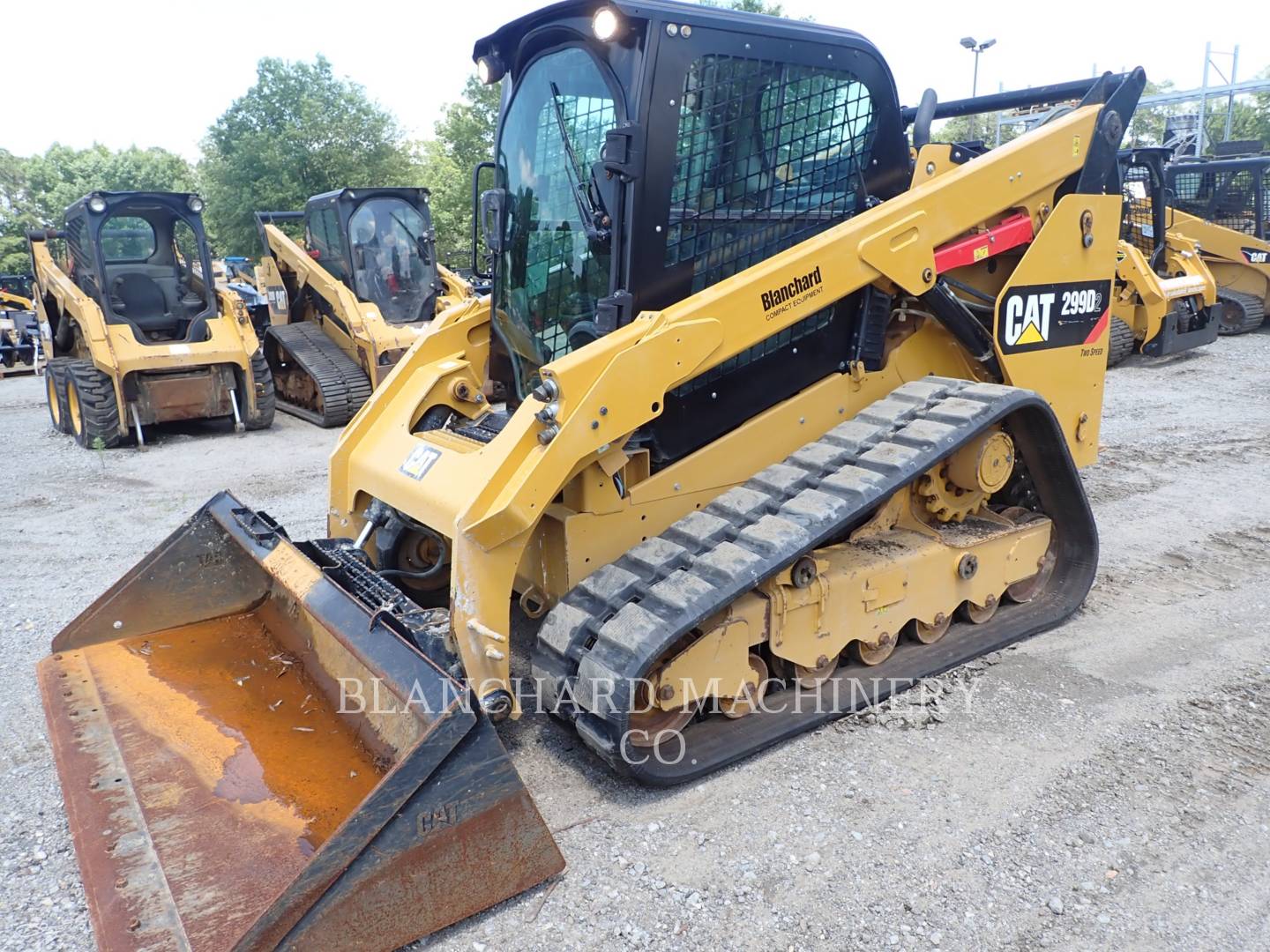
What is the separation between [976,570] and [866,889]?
68.4 inches

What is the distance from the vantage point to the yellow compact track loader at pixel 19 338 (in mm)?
17172

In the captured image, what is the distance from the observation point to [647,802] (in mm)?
3047

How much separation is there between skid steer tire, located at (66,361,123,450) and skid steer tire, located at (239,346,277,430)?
120cm

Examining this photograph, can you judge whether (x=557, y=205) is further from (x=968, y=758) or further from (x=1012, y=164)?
(x=968, y=758)

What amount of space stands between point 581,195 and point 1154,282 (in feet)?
32.6

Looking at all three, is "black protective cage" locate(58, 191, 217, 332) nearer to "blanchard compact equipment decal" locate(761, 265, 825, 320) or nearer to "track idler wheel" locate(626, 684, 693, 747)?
"blanchard compact equipment decal" locate(761, 265, 825, 320)

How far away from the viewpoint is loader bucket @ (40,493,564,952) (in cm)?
233

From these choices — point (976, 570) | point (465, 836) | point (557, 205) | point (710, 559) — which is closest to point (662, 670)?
point (710, 559)

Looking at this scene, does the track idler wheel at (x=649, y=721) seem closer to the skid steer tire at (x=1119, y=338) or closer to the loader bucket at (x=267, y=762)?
the loader bucket at (x=267, y=762)

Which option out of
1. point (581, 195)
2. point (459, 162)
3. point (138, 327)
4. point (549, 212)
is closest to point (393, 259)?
point (138, 327)

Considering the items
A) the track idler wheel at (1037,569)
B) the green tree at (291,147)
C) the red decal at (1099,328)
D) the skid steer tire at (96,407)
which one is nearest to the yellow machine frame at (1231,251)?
the red decal at (1099,328)

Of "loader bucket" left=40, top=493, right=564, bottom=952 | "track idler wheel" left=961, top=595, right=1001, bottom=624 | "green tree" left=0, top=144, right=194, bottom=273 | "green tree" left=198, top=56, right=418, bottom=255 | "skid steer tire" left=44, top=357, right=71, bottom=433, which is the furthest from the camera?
"green tree" left=0, top=144, right=194, bottom=273

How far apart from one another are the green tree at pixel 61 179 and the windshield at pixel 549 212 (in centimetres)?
3684

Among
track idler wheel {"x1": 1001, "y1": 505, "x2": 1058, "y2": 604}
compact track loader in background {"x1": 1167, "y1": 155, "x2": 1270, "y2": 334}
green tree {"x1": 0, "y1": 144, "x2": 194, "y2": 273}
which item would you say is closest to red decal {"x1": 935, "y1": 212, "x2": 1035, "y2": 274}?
track idler wheel {"x1": 1001, "y1": 505, "x2": 1058, "y2": 604}
